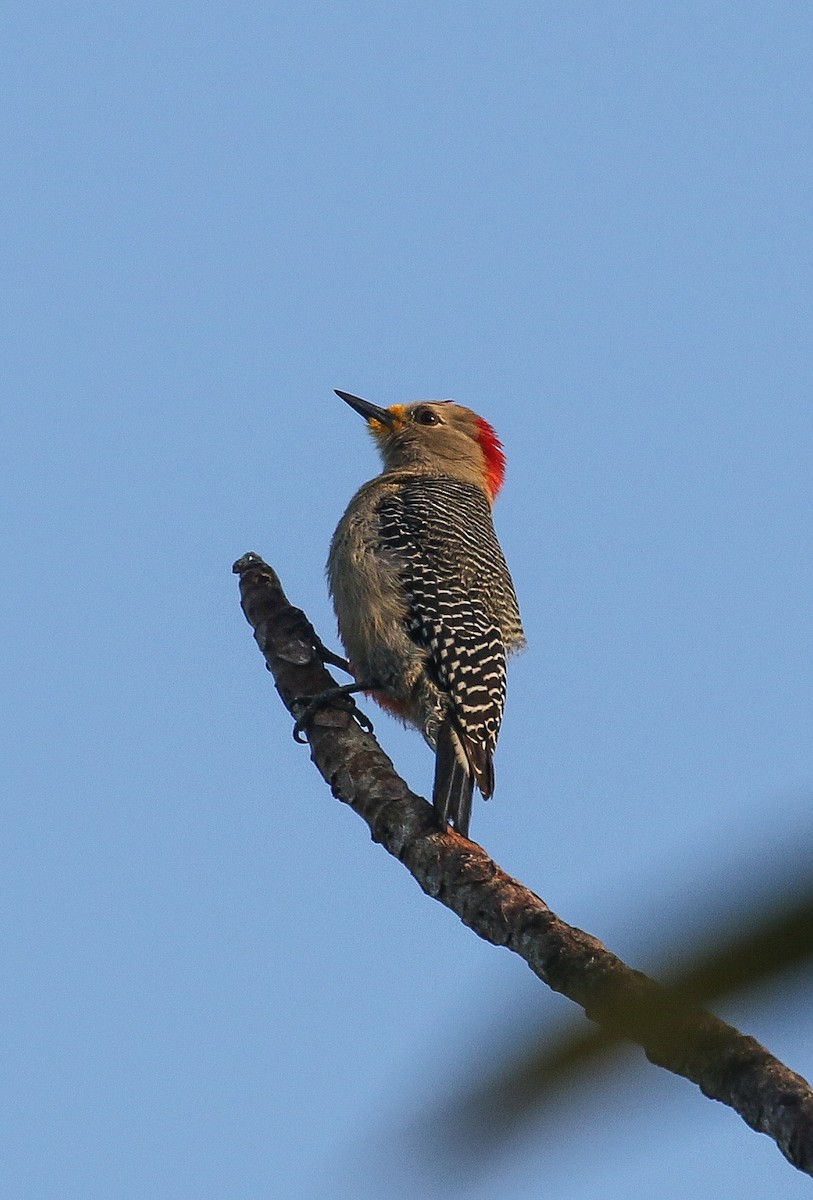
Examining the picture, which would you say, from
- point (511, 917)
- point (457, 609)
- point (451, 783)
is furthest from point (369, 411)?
point (511, 917)

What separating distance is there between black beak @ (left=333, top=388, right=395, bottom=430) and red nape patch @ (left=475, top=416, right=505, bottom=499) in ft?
3.55

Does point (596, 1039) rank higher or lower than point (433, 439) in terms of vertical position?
lower

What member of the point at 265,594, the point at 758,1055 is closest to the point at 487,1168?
the point at 758,1055

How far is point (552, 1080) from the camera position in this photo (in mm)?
448

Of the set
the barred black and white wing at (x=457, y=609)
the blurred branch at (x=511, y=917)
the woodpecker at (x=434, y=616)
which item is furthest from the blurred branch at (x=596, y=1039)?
the barred black and white wing at (x=457, y=609)

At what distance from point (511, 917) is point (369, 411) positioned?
7.63 meters

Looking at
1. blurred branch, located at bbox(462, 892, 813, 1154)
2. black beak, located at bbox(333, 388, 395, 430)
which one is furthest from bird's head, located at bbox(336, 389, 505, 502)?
blurred branch, located at bbox(462, 892, 813, 1154)

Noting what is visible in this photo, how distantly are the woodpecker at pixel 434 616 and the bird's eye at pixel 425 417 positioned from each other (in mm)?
1447

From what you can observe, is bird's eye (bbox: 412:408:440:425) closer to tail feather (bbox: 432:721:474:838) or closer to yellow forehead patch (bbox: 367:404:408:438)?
yellow forehead patch (bbox: 367:404:408:438)

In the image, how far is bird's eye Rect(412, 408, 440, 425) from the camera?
36.0 ft

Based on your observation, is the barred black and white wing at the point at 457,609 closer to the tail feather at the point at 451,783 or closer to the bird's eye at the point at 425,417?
the tail feather at the point at 451,783

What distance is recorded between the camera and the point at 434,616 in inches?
298

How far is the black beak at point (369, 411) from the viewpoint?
10.9 m

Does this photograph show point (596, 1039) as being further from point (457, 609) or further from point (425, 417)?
point (425, 417)
